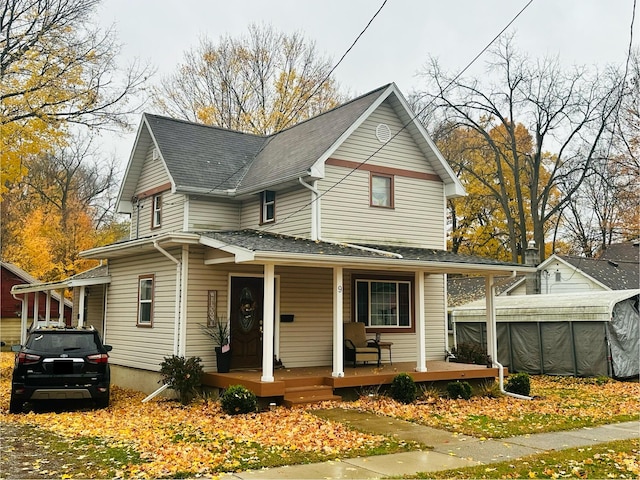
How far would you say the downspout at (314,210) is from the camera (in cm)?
1477

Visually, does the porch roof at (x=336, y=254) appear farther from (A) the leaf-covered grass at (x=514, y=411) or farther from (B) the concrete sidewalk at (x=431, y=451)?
(B) the concrete sidewalk at (x=431, y=451)

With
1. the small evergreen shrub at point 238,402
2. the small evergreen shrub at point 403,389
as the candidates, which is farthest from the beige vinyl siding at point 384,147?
the small evergreen shrub at point 238,402

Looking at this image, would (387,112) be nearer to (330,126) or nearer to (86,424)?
(330,126)

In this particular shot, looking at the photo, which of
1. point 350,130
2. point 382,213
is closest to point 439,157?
point 382,213

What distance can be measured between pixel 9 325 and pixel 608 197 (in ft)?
116

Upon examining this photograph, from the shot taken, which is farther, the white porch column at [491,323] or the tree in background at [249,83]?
the tree in background at [249,83]

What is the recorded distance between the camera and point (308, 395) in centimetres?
1230

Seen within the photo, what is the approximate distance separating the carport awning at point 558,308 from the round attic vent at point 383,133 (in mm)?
8361

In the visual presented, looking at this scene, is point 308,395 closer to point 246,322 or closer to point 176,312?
point 246,322

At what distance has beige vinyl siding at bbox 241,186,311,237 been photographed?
1509 cm

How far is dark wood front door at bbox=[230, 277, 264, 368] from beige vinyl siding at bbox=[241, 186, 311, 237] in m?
1.61

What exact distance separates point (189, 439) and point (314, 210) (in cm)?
719

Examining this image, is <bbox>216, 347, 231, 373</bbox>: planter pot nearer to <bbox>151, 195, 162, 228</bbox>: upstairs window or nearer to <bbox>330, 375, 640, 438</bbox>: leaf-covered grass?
<bbox>330, 375, 640, 438</bbox>: leaf-covered grass

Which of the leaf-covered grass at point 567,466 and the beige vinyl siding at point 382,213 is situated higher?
the beige vinyl siding at point 382,213
